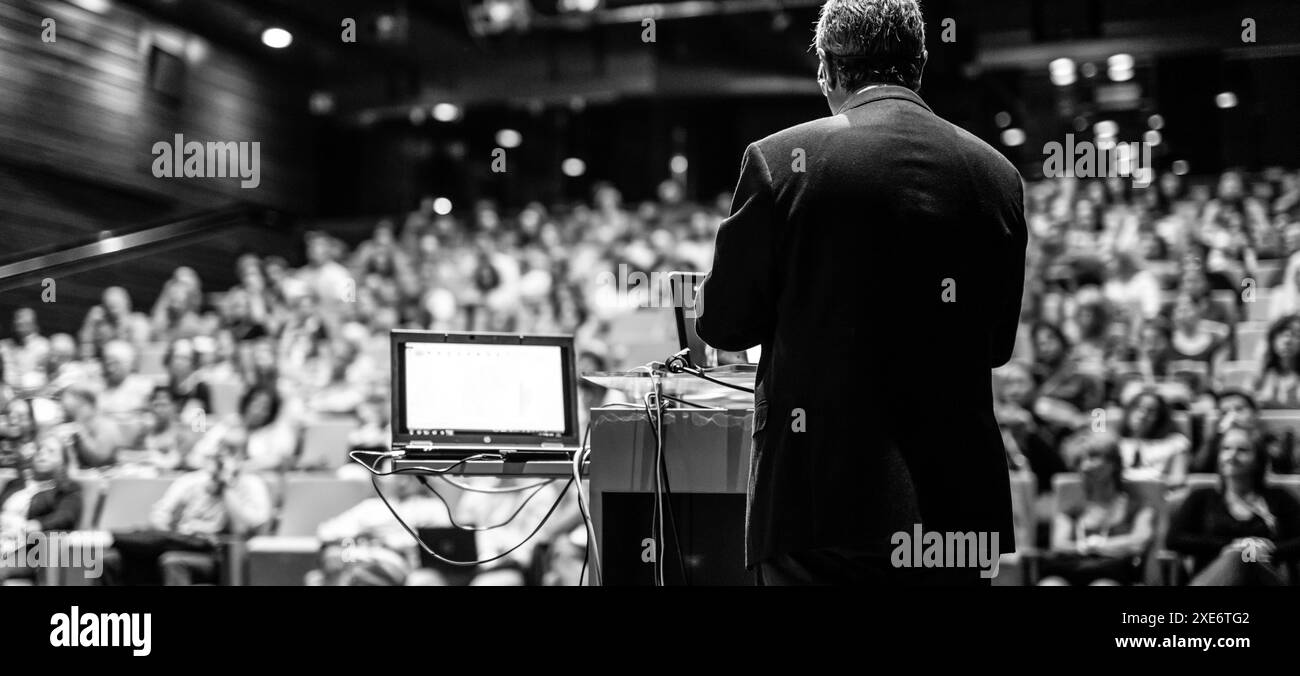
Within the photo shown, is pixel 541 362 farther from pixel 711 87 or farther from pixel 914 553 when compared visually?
pixel 711 87

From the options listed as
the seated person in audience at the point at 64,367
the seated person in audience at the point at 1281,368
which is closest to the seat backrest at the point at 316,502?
the seated person in audience at the point at 64,367

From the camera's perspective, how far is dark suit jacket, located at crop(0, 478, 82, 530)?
3.91m

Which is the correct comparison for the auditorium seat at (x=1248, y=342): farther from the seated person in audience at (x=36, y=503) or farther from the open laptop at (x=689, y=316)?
the seated person in audience at (x=36, y=503)

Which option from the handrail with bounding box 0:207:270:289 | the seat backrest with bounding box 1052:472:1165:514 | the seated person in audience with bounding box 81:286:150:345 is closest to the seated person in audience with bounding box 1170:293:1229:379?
the seat backrest with bounding box 1052:472:1165:514

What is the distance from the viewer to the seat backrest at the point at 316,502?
402 cm

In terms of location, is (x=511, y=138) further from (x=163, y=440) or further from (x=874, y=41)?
(x=874, y=41)

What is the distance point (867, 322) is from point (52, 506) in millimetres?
3568

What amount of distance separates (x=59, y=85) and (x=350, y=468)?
3.56 m

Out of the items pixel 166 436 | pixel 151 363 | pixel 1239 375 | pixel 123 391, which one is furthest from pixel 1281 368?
pixel 151 363

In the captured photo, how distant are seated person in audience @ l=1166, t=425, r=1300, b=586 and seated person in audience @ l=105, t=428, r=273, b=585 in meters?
2.92

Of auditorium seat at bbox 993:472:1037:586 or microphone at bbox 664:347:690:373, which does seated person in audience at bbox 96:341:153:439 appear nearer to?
auditorium seat at bbox 993:472:1037:586

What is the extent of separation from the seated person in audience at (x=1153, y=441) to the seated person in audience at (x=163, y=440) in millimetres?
3525

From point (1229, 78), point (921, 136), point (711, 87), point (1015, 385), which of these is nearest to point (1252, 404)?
point (1015, 385)

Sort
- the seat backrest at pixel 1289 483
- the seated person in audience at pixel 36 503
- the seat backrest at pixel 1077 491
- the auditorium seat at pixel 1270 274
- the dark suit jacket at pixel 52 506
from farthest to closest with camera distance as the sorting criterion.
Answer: the auditorium seat at pixel 1270 274 < the dark suit jacket at pixel 52 506 < the seated person in audience at pixel 36 503 < the seat backrest at pixel 1077 491 < the seat backrest at pixel 1289 483
